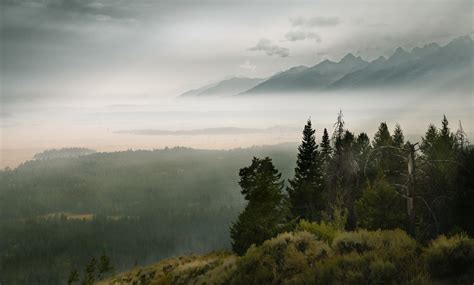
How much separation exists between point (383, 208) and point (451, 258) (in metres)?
32.5

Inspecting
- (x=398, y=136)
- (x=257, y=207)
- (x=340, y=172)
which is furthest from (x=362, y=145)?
(x=257, y=207)

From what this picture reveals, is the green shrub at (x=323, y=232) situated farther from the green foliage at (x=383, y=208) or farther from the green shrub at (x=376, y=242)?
the green foliage at (x=383, y=208)

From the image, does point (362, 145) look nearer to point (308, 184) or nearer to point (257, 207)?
point (308, 184)

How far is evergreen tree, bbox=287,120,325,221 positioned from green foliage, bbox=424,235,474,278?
4146 cm

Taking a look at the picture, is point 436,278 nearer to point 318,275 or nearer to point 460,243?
point 460,243

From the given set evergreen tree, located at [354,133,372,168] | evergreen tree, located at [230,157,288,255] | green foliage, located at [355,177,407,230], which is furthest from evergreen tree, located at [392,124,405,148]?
evergreen tree, located at [230,157,288,255]

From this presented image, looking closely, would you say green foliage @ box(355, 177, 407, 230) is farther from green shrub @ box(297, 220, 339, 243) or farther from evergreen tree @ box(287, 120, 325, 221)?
green shrub @ box(297, 220, 339, 243)

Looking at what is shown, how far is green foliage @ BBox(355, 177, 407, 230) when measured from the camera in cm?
4331

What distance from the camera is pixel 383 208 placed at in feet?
144

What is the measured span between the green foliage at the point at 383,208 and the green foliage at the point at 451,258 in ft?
99.8

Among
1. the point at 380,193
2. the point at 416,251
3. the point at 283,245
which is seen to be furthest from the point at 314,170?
the point at 416,251

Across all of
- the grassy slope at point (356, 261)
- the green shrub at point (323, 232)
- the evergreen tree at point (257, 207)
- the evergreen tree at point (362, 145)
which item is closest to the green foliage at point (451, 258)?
the grassy slope at point (356, 261)

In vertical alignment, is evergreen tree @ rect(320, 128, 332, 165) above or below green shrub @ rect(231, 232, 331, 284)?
above

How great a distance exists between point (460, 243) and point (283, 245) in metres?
7.83
